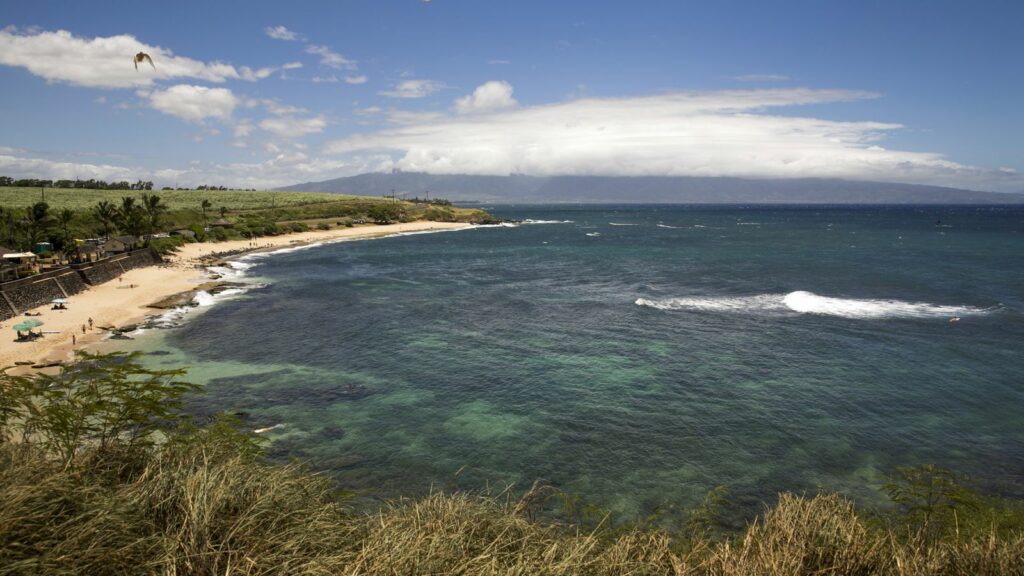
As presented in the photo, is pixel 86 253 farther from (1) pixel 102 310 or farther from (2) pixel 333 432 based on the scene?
(2) pixel 333 432

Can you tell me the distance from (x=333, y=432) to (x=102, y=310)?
3750 centimetres

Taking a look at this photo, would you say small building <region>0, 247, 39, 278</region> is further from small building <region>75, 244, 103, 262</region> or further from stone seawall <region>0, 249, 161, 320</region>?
small building <region>75, 244, 103, 262</region>

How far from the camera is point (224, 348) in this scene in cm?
4091

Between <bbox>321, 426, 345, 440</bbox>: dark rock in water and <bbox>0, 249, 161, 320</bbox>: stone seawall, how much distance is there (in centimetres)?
3680

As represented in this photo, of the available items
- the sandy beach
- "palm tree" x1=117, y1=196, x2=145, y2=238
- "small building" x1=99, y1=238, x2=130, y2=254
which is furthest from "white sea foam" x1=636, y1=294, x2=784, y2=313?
"palm tree" x1=117, y1=196, x2=145, y2=238

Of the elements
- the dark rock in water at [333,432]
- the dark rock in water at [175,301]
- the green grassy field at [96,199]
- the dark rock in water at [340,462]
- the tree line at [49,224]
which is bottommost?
the dark rock in water at [340,462]

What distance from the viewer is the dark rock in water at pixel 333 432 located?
2675 cm

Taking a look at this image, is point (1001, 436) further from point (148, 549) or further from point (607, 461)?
point (148, 549)

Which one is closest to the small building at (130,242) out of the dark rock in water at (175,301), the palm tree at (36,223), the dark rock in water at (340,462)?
the palm tree at (36,223)

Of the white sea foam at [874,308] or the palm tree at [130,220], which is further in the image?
the palm tree at [130,220]

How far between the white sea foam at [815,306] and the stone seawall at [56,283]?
187 ft

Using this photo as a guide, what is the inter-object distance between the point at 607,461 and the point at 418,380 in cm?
1468

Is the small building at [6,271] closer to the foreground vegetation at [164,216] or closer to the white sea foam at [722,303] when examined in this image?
the foreground vegetation at [164,216]

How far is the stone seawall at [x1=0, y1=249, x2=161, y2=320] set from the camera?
152 ft
